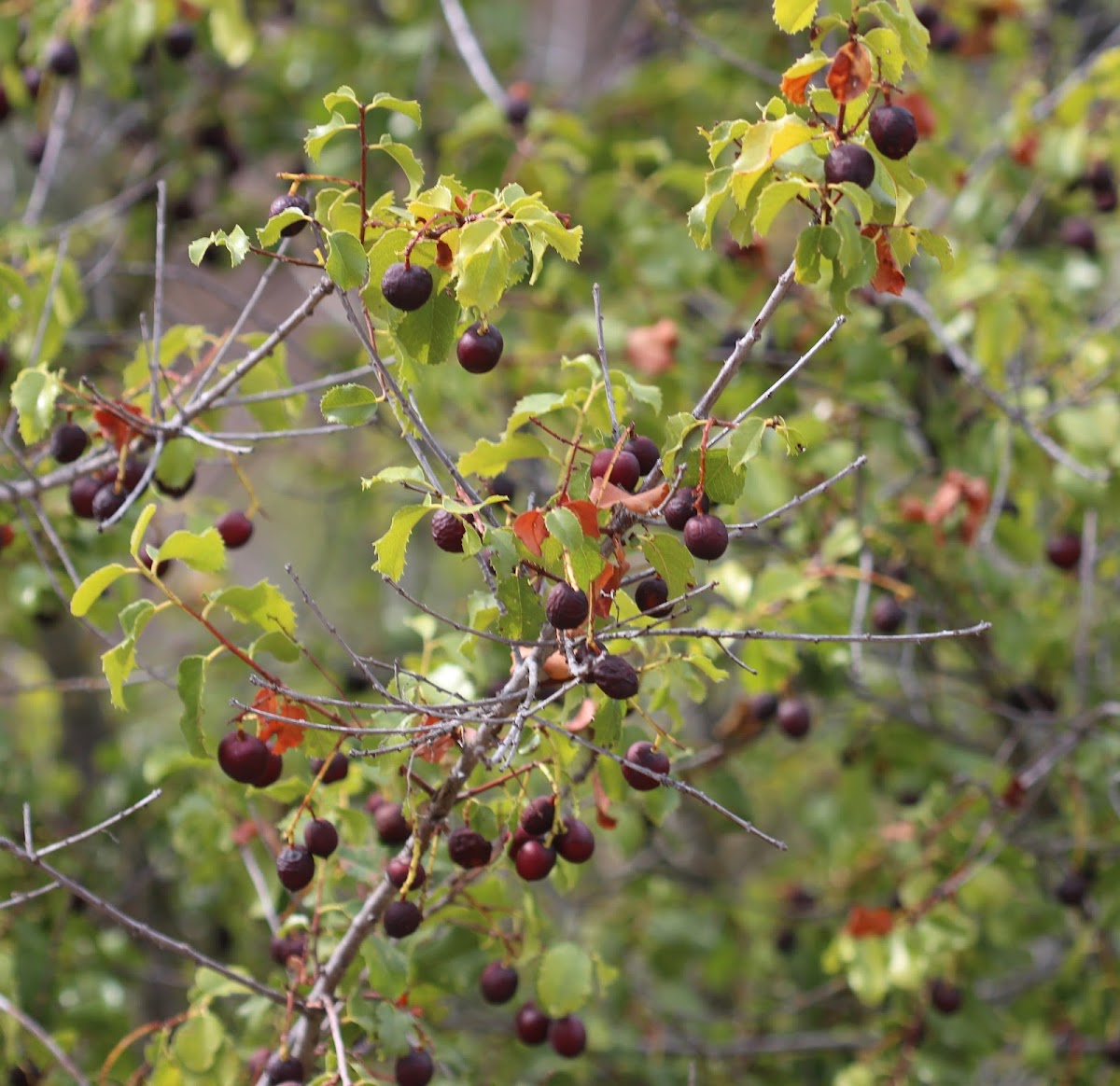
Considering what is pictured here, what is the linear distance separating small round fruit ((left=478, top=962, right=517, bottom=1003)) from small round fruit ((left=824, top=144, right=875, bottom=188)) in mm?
1299

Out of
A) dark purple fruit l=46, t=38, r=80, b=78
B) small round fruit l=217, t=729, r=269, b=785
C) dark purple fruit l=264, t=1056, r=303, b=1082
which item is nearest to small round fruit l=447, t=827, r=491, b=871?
small round fruit l=217, t=729, r=269, b=785

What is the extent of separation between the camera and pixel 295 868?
69.7 inches

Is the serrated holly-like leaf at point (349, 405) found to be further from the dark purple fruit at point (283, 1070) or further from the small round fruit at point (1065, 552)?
the small round fruit at point (1065, 552)

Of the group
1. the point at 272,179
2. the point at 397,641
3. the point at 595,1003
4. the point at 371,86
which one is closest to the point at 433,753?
the point at 595,1003

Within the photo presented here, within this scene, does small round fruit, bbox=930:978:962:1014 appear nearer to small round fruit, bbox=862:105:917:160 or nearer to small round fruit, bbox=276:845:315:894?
small round fruit, bbox=276:845:315:894

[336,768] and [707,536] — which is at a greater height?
[707,536]

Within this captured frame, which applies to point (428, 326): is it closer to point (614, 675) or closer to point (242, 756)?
point (614, 675)

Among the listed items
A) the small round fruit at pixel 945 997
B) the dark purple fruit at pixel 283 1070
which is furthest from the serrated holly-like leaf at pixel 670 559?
the small round fruit at pixel 945 997

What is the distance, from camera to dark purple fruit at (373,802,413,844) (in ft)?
6.63

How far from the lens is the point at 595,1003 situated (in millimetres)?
3805

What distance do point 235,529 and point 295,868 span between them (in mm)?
705

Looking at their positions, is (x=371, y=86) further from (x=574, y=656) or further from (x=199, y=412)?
(x=574, y=656)

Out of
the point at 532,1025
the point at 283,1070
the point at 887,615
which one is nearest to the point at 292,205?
the point at 283,1070

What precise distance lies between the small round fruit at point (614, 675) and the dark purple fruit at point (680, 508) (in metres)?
0.18
